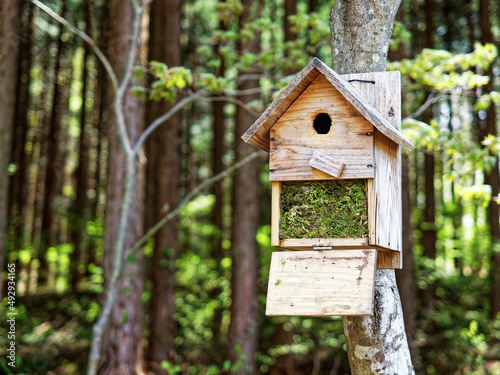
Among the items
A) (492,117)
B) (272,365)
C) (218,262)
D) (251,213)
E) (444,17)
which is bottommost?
(272,365)

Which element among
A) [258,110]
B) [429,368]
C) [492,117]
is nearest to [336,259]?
[258,110]

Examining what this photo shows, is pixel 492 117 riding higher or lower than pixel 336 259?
higher

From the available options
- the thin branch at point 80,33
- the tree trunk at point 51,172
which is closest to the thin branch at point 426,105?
the thin branch at point 80,33

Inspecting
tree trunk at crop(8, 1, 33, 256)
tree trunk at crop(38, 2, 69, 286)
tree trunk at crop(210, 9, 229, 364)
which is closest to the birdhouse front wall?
tree trunk at crop(210, 9, 229, 364)

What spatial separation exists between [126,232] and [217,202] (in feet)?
20.5

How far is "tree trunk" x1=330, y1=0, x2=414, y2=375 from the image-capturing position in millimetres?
2877

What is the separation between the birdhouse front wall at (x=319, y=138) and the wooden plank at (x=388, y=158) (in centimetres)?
10

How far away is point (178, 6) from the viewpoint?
30.7 ft

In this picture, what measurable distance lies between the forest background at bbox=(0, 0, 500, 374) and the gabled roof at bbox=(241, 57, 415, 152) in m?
1.35

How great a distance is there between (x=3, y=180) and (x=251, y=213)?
4.22 meters

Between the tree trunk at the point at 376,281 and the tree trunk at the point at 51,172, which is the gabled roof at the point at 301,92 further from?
the tree trunk at the point at 51,172

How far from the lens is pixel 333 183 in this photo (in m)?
2.87

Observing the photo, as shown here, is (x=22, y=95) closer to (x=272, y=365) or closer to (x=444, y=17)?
(x=272, y=365)

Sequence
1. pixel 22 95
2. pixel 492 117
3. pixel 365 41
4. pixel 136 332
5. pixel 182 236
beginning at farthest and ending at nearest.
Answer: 1. pixel 182 236
2. pixel 22 95
3. pixel 492 117
4. pixel 136 332
5. pixel 365 41
